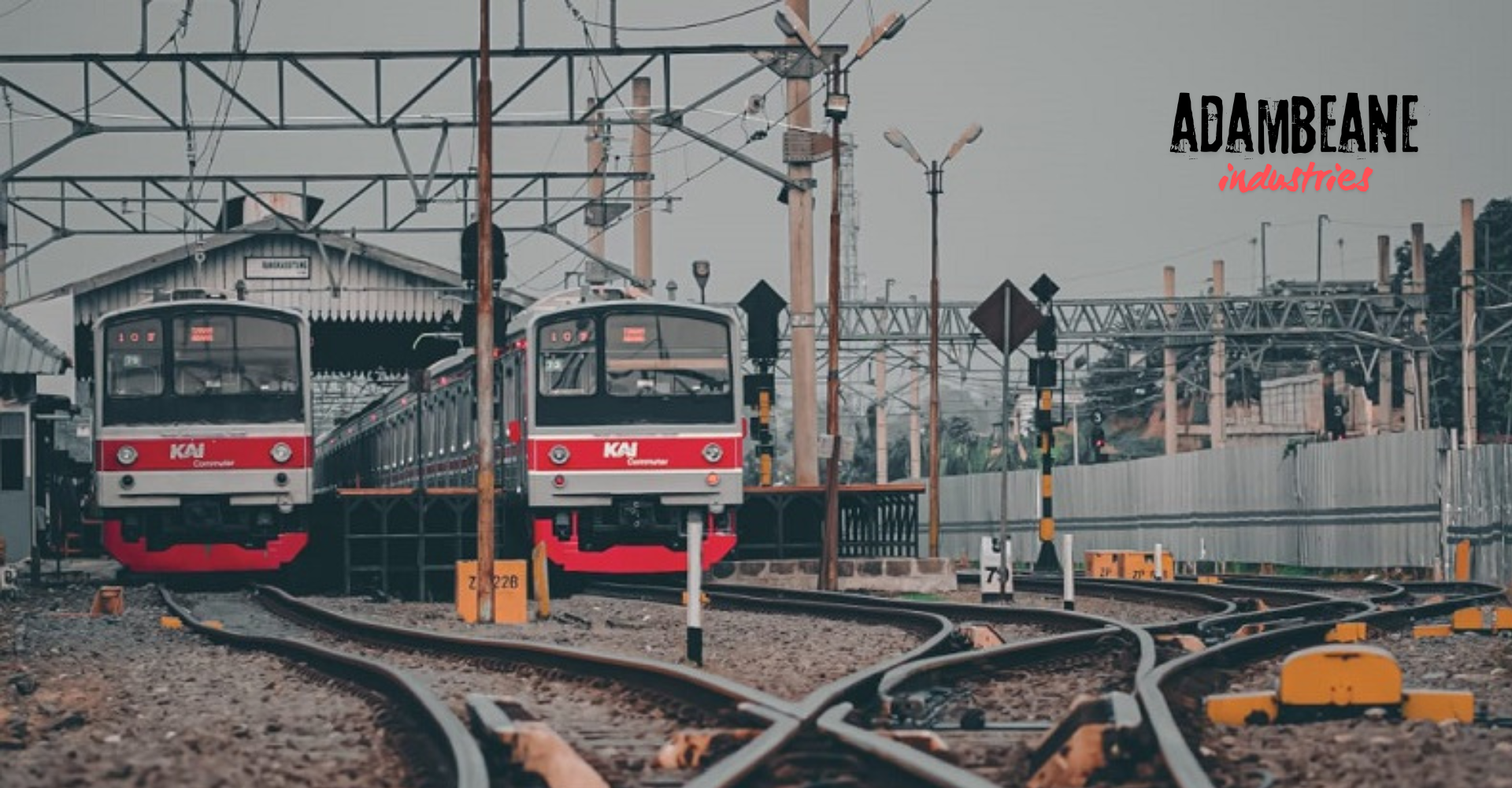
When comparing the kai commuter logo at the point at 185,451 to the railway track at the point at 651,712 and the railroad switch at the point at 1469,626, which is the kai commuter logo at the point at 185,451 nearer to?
the railway track at the point at 651,712

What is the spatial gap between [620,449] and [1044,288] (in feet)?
28.6

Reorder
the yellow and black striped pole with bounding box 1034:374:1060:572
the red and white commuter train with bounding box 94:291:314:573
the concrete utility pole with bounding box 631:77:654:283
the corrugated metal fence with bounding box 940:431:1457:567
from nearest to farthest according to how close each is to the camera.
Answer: the red and white commuter train with bounding box 94:291:314:573 < the yellow and black striped pole with bounding box 1034:374:1060:572 < the corrugated metal fence with bounding box 940:431:1457:567 < the concrete utility pole with bounding box 631:77:654:283

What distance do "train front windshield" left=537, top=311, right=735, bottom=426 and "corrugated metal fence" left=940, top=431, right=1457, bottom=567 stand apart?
Result: 35.0 ft

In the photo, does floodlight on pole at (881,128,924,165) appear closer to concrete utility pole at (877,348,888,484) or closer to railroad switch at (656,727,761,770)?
railroad switch at (656,727,761,770)

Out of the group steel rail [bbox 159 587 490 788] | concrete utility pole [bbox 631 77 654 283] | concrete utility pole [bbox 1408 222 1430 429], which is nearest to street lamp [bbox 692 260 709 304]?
concrete utility pole [bbox 631 77 654 283]

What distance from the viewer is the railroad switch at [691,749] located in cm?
868

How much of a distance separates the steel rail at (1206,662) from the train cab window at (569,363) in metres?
9.34

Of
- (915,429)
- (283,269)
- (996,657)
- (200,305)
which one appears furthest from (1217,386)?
(996,657)

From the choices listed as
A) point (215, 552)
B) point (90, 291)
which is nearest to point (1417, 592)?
point (215, 552)

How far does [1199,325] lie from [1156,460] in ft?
86.8

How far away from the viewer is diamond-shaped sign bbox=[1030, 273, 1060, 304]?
32031mm

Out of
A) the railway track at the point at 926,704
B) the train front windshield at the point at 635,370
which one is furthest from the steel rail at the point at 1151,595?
the train front windshield at the point at 635,370

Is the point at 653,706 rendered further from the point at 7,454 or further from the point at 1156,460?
the point at 1156,460

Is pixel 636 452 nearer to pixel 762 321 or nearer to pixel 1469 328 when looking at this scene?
pixel 762 321
